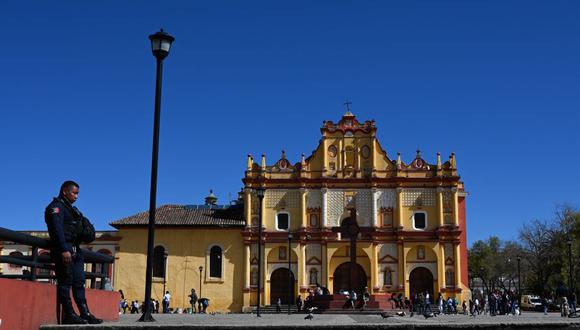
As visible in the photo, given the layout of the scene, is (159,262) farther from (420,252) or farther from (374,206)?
(420,252)

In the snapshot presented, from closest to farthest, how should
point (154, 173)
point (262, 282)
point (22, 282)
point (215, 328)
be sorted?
point (215, 328)
point (22, 282)
point (154, 173)
point (262, 282)

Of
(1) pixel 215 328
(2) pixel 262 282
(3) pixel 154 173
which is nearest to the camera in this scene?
(1) pixel 215 328

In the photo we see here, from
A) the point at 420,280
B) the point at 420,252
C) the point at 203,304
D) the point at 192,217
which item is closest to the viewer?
the point at 203,304

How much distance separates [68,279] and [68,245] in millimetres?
401

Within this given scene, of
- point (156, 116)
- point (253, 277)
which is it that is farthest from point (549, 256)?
point (156, 116)

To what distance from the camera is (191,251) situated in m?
51.8

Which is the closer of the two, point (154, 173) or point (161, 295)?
point (154, 173)

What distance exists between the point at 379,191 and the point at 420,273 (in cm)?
689

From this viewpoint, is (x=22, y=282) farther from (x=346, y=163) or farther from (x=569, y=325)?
(x=346, y=163)

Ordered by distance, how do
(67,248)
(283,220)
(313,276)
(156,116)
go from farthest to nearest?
(283,220) → (313,276) → (156,116) → (67,248)

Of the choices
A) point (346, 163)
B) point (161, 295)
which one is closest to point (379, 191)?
point (346, 163)

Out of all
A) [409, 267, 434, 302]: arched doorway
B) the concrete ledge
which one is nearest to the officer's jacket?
the concrete ledge

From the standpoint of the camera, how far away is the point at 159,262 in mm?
51469

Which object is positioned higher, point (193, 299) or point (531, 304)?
point (193, 299)
